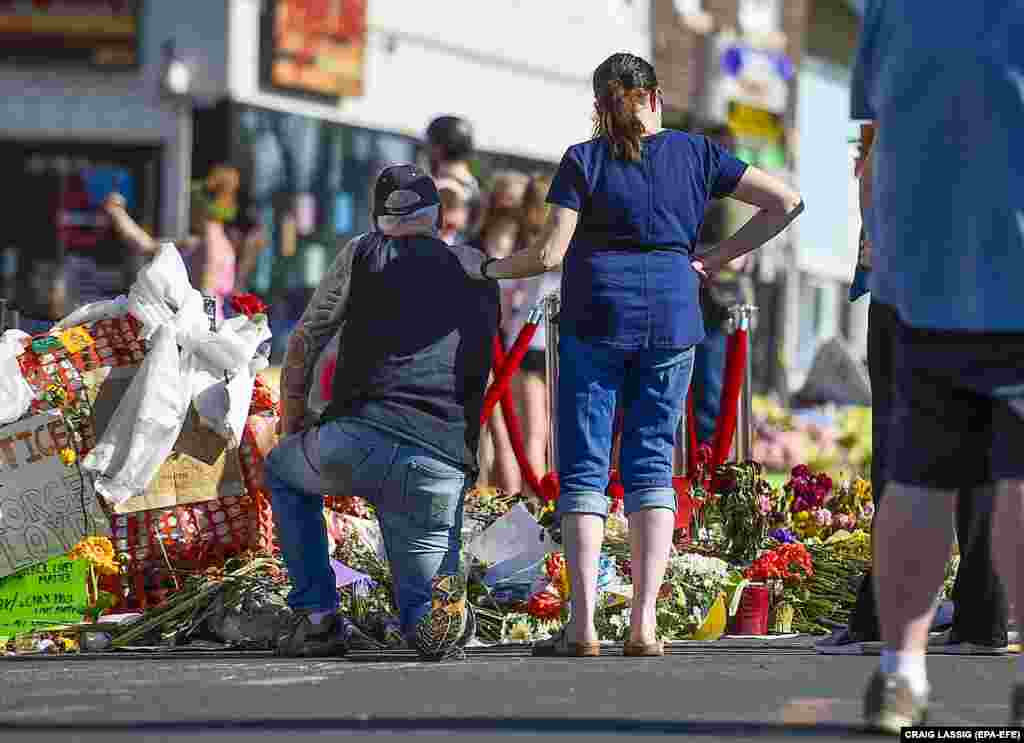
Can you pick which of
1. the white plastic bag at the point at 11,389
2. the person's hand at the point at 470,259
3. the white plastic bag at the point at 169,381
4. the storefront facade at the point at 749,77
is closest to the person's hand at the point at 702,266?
the person's hand at the point at 470,259

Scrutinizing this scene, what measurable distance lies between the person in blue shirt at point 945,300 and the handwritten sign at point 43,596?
3.48 meters

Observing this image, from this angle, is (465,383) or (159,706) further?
(465,383)

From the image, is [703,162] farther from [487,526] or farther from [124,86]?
[124,86]

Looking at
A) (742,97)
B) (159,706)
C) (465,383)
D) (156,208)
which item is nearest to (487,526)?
(465,383)

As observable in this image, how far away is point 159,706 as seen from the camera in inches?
245

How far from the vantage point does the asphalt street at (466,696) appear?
562 centimetres

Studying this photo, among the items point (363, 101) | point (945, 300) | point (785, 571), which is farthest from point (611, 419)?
point (363, 101)

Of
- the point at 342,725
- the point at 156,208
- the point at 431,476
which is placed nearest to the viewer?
the point at 342,725

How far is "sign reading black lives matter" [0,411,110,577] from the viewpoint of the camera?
8.30 metres

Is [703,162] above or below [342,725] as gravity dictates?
above

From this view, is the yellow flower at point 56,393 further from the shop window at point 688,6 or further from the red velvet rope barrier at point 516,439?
the shop window at point 688,6

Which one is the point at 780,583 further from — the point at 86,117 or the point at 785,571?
the point at 86,117

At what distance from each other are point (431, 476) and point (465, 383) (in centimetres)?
32

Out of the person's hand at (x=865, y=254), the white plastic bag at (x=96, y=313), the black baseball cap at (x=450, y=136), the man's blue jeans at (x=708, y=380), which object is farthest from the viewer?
the man's blue jeans at (x=708, y=380)
